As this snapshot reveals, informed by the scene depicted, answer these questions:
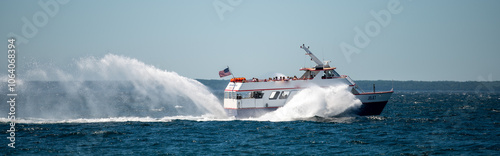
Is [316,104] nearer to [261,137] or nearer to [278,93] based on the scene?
[278,93]

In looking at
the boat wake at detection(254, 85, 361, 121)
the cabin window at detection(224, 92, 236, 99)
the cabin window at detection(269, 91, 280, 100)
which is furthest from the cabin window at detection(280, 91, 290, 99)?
the cabin window at detection(224, 92, 236, 99)

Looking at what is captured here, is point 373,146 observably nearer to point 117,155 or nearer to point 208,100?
point 117,155

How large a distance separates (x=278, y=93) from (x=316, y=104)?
387 cm

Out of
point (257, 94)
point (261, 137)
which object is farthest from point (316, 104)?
point (261, 137)

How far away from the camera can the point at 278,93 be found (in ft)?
165

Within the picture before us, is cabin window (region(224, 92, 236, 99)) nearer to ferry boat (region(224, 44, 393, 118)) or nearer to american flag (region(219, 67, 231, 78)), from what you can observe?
ferry boat (region(224, 44, 393, 118))

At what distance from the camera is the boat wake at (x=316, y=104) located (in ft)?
163

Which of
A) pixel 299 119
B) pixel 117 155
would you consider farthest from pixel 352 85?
pixel 117 155

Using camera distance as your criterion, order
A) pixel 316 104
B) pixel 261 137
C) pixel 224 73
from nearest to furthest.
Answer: pixel 261 137 < pixel 316 104 < pixel 224 73

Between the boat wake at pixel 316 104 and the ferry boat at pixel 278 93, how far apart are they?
1.70ft

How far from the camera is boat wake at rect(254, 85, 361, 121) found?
49.6 metres

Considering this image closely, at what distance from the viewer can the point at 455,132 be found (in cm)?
4088

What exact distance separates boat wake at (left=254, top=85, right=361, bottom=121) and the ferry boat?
0.52 meters

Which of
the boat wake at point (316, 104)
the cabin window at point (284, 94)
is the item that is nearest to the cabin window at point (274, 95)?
the cabin window at point (284, 94)
